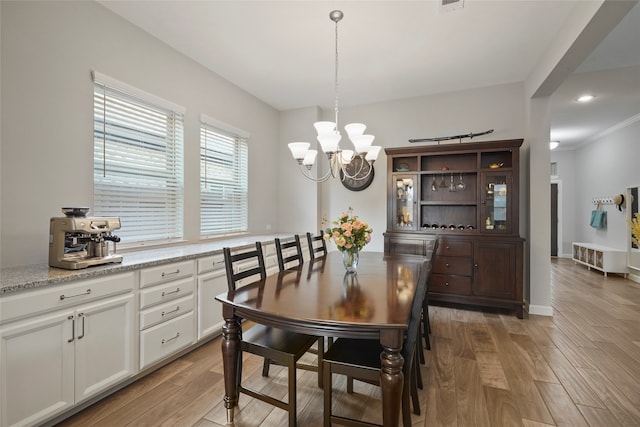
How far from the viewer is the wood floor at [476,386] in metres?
1.83

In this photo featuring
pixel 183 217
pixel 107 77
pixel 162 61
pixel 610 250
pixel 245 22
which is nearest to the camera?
pixel 107 77

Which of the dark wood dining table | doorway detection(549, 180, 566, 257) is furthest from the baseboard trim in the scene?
doorway detection(549, 180, 566, 257)

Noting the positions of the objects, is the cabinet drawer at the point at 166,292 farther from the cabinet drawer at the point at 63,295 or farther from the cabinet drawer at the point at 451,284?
the cabinet drawer at the point at 451,284

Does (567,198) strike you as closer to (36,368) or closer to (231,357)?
(231,357)

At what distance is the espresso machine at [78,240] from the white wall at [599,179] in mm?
7936

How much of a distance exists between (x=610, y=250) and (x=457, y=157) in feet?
13.8

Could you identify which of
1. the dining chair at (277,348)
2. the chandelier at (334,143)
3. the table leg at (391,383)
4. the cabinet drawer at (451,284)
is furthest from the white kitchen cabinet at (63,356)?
the cabinet drawer at (451,284)

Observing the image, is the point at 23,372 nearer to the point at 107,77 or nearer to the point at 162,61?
the point at 107,77

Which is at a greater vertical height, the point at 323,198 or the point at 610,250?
the point at 323,198

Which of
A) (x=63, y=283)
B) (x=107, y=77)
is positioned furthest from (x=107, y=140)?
(x=63, y=283)

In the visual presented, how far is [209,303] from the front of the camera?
283cm

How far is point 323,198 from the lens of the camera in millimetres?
4961

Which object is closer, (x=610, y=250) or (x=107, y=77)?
(x=107, y=77)

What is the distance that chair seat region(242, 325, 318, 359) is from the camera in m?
1.70
